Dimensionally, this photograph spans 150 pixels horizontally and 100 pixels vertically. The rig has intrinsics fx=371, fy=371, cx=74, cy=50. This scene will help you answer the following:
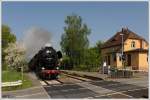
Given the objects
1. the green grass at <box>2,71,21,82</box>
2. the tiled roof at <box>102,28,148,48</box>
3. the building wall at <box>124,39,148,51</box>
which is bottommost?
the green grass at <box>2,71,21,82</box>

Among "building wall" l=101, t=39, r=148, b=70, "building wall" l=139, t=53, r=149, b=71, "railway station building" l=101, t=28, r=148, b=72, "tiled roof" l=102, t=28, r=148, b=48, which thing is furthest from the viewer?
"tiled roof" l=102, t=28, r=148, b=48

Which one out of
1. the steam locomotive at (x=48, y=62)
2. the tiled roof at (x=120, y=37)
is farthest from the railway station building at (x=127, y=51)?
the steam locomotive at (x=48, y=62)

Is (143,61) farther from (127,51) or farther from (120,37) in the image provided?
(120,37)

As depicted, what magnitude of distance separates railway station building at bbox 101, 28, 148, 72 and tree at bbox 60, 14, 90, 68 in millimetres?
4377

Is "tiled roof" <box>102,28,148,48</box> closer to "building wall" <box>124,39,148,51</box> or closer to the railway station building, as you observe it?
the railway station building

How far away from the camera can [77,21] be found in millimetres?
61156

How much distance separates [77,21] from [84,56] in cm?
665

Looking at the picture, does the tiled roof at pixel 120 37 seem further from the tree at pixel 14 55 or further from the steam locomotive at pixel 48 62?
the steam locomotive at pixel 48 62

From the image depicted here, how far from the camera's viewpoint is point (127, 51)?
175 feet

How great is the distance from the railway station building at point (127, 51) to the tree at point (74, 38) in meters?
4.38

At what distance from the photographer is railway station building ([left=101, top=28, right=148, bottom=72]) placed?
49.6 m

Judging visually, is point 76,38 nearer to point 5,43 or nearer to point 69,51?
point 69,51

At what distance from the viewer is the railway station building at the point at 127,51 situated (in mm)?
49625

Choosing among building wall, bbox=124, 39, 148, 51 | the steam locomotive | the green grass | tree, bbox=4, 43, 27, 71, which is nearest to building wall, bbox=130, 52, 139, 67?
building wall, bbox=124, 39, 148, 51
